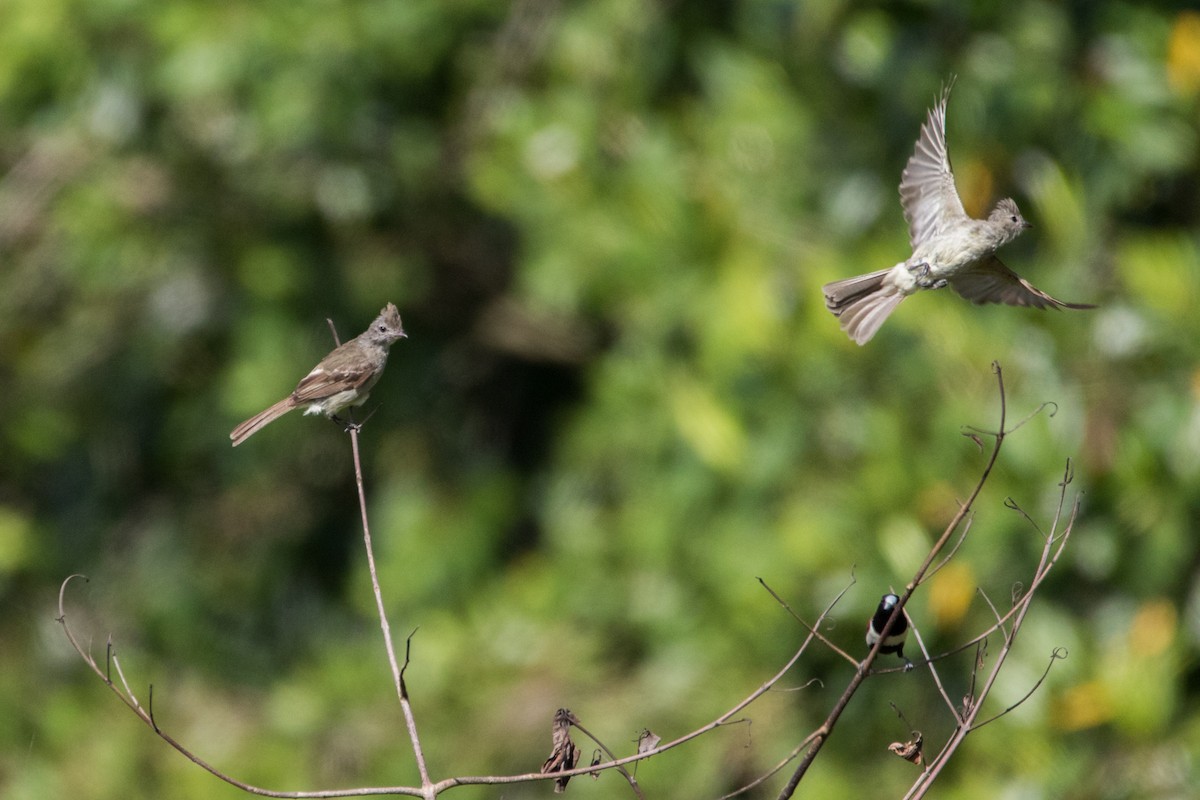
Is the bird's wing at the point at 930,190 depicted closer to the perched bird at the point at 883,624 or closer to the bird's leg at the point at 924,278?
the bird's leg at the point at 924,278

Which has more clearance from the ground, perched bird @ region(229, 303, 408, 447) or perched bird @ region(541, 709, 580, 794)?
perched bird @ region(541, 709, 580, 794)

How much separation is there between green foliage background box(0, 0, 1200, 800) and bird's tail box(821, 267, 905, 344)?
1878mm

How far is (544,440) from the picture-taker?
7562mm

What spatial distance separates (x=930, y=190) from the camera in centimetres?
334

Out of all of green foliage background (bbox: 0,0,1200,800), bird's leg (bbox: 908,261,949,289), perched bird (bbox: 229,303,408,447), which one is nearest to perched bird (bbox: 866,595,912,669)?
bird's leg (bbox: 908,261,949,289)

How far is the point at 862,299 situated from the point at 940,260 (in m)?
0.19

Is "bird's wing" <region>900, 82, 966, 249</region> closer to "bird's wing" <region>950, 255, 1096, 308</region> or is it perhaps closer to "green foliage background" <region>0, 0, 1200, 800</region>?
"bird's wing" <region>950, 255, 1096, 308</region>

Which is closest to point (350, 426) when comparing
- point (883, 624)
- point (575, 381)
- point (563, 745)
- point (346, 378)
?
point (563, 745)

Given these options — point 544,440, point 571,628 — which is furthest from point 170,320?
point 571,628

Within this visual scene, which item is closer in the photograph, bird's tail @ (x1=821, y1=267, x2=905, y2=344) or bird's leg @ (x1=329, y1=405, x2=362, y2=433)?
bird's leg @ (x1=329, y1=405, x2=362, y2=433)

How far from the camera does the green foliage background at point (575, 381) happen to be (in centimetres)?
513

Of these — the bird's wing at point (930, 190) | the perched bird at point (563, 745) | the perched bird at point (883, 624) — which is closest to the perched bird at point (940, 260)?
the bird's wing at point (930, 190)

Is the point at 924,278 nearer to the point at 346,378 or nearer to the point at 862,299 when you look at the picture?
the point at 862,299

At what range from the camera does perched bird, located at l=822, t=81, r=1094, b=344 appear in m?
2.98
